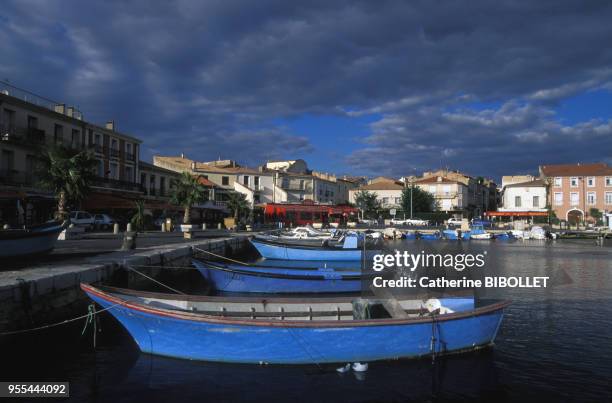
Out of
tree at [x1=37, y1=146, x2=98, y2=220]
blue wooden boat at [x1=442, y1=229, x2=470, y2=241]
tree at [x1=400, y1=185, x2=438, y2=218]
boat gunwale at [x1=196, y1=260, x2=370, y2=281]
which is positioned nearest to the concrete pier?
boat gunwale at [x1=196, y1=260, x2=370, y2=281]

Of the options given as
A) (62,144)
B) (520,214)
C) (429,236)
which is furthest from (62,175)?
(520,214)

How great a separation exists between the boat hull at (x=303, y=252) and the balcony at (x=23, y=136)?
1862 centimetres

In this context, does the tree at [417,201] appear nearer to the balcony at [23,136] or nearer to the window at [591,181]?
the window at [591,181]

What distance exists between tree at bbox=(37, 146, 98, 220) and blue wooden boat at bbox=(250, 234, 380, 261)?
421 inches

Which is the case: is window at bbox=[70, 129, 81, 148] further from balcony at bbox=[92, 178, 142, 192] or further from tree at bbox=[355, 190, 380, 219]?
tree at bbox=[355, 190, 380, 219]

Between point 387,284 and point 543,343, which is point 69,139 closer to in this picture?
point 387,284

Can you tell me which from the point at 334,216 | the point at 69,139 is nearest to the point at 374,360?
the point at 69,139

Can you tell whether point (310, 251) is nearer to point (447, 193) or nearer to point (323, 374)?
point (323, 374)

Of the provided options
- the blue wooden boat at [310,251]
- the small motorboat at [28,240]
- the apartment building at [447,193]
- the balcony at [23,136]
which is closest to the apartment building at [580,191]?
the apartment building at [447,193]

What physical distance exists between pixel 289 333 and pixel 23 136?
32.0 metres

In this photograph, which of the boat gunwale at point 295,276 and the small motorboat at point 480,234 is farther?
the small motorboat at point 480,234

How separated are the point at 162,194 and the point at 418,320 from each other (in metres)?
47.4

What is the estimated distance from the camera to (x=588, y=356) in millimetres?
10320

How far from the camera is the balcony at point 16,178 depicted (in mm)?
30812
